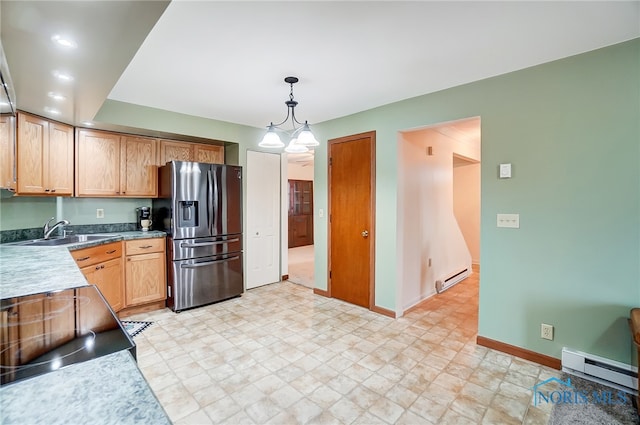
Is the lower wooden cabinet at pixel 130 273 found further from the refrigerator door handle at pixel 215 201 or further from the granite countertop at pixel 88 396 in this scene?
the granite countertop at pixel 88 396

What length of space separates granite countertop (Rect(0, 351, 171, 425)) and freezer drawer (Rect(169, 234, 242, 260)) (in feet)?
9.61

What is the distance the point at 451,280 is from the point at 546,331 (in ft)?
7.39

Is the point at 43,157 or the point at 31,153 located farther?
the point at 43,157

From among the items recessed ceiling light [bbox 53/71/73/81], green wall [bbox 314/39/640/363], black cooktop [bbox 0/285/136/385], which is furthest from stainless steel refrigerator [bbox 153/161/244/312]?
green wall [bbox 314/39/640/363]

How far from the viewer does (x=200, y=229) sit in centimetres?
368

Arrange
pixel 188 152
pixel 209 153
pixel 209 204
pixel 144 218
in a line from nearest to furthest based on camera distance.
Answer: pixel 209 204 → pixel 144 218 → pixel 188 152 → pixel 209 153

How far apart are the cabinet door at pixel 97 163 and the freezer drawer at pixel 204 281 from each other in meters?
1.19

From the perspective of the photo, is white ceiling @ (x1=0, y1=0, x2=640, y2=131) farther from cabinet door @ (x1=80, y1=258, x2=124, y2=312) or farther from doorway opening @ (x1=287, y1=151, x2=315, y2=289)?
doorway opening @ (x1=287, y1=151, x2=315, y2=289)

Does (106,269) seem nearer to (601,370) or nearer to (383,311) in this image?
(383,311)

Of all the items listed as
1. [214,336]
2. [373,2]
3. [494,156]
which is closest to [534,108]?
[494,156]

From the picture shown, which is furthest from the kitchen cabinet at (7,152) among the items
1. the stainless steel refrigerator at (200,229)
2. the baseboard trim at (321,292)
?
the baseboard trim at (321,292)

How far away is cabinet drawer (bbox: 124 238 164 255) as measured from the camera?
340cm

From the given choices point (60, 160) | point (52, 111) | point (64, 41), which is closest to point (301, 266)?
point (60, 160)

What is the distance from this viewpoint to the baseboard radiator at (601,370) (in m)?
2.02
